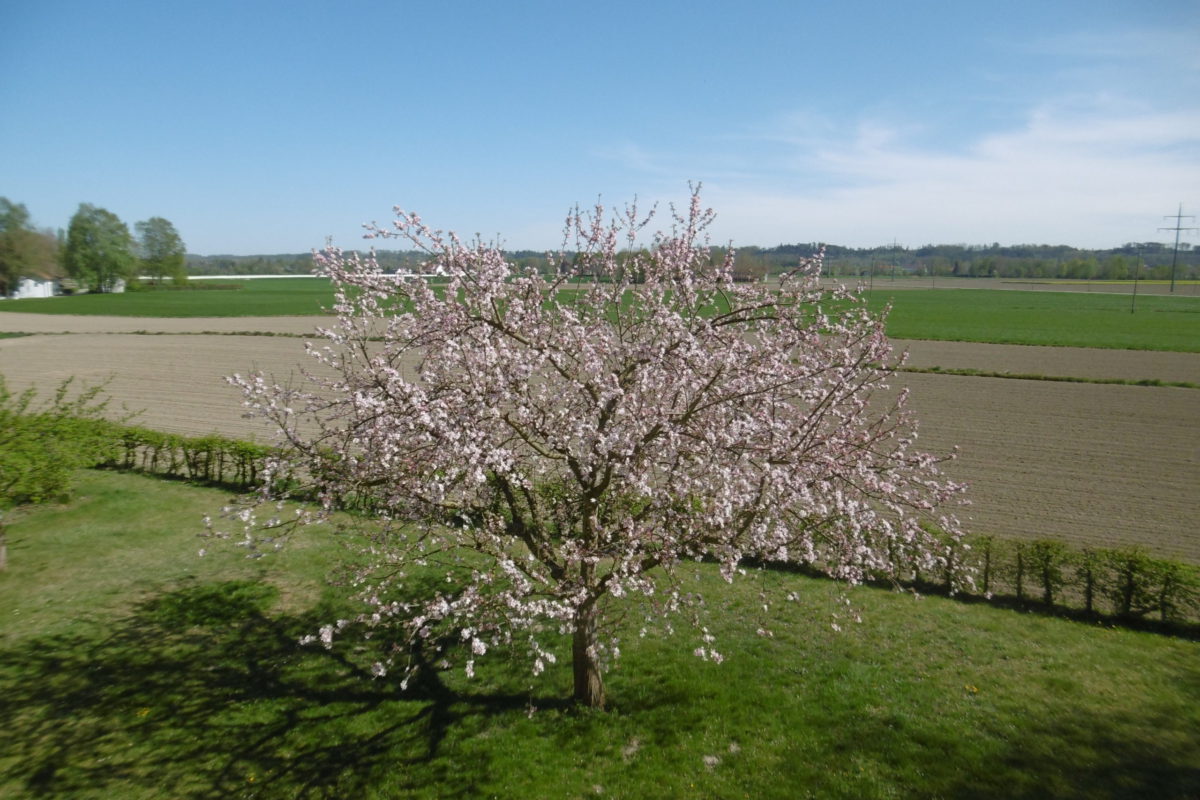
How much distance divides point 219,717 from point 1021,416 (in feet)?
104

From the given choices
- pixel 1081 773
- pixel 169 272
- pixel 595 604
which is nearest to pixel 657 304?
pixel 595 604

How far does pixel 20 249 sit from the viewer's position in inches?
4245

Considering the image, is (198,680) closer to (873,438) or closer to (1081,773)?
(873,438)

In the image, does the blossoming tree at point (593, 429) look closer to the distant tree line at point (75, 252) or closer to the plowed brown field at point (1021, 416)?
the plowed brown field at point (1021, 416)

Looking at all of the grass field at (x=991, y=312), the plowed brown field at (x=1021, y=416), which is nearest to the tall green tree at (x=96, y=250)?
the grass field at (x=991, y=312)

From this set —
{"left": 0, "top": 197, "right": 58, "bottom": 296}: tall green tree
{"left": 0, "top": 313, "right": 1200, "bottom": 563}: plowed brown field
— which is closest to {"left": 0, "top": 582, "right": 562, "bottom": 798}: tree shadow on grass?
{"left": 0, "top": 313, "right": 1200, "bottom": 563}: plowed brown field

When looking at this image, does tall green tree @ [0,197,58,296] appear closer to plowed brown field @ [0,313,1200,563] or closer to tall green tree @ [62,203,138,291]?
tall green tree @ [62,203,138,291]

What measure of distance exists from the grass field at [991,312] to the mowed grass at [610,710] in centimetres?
3840

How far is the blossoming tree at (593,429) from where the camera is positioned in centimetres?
720

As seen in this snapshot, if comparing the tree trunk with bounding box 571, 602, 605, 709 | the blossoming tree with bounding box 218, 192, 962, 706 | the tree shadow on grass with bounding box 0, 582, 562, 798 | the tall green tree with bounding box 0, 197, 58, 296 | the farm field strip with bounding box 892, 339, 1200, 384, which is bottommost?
the tree shadow on grass with bounding box 0, 582, 562, 798

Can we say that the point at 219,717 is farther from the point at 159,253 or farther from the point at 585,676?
the point at 159,253

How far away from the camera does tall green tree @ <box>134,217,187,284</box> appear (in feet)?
440

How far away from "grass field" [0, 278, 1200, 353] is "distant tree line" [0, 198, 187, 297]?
9.71m

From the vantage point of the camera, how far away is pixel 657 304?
8.92 metres
